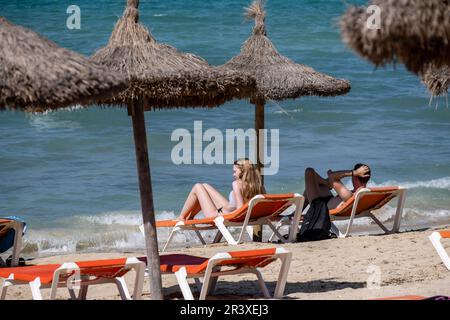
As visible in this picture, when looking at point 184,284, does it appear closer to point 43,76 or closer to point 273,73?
point 43,76

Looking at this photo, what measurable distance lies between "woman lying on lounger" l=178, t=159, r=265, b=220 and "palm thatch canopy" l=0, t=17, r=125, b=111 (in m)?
3.97

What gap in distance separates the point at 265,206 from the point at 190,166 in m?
8.06

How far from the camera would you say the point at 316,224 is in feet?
33.7

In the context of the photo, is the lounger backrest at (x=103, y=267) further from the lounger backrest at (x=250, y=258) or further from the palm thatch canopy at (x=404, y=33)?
the palm thatch canopy at (x=404, y=33)

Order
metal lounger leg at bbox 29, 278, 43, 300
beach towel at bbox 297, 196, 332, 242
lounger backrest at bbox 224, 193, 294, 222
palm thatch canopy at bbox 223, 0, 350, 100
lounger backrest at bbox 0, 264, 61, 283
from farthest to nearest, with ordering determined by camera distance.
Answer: palm thatch canopy at bbox 223, 0, 350, 100
beach towel at bbox 297, 196, 332, 242
lounger backrest at bbox 224, 193, 294, 222
lounger backrest at bbox 0, 264, 61, 283
metal lounger leg at bbox 29, 278, 43, 300

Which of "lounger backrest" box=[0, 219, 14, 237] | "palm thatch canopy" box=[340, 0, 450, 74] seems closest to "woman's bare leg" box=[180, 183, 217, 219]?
"lounger backrest" box=[0, 219, 14, 237]

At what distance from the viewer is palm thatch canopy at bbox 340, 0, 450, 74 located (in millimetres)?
4707

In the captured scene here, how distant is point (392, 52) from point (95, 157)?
13.5 m

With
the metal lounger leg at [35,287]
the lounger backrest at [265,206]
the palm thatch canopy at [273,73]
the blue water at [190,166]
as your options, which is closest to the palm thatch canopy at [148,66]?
the metal lounger leg at [35,287]

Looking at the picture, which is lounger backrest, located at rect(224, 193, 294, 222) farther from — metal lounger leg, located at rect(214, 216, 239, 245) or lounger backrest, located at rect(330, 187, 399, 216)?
lounger backrest, located at rect(330, 187, 399, 216)

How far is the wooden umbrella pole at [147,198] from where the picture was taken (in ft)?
22.4
